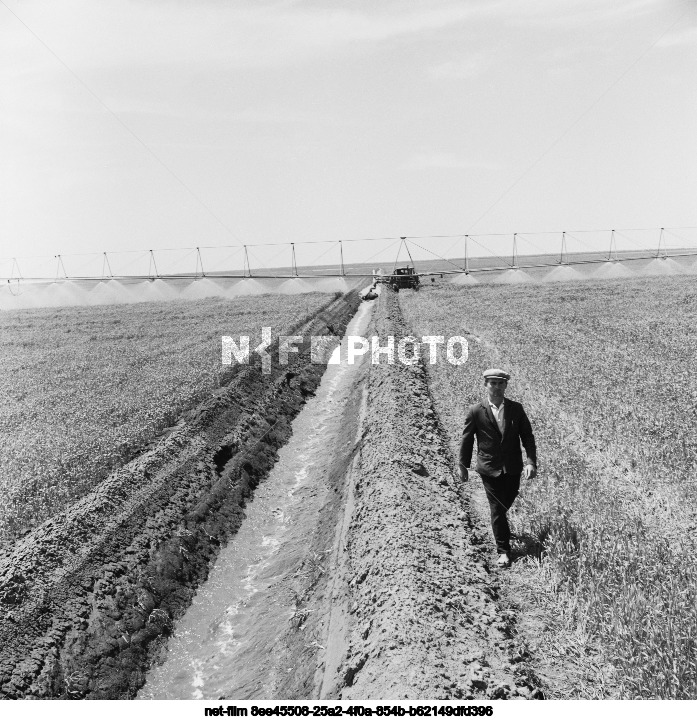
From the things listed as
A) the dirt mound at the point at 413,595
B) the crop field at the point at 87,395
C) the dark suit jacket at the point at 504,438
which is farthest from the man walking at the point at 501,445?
the crop field at the point at 87,395

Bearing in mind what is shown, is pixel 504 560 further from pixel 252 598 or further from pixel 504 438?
pixel 252 598

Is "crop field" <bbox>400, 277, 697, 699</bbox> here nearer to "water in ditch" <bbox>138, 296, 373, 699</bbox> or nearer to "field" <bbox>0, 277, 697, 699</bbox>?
"field" <bbox>0, 277, 697, 699</bbox>

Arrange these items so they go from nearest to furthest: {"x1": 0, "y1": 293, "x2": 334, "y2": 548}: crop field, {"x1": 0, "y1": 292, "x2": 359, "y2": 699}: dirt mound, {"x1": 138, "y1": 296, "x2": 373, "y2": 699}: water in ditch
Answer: {"x1": 0, "y1": 292, "x2": 359, "y2": 699}: dirt mound
{"x1": 138, "y1": 296, "x2": 373, "y2": 699}: water in ditch
{"x1": 0, "y1": 293, "x2": 334, "y2": 548}: crop field

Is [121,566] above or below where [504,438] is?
below

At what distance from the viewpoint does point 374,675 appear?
14.3 ft

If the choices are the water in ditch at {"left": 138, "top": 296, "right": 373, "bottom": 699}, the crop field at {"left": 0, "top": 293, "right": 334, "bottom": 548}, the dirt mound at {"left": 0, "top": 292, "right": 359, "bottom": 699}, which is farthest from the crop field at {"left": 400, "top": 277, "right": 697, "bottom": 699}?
the crop field at {"left": 0, "top": 293, "right": 334, "bottom": 548}

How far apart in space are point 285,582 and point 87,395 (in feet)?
35.0

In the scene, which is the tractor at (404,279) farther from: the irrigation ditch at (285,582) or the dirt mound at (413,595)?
the dirt mound at (413,595)

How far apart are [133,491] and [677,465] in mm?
8239

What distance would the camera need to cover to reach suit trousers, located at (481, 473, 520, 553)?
233 inches

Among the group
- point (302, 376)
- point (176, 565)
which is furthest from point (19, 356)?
point (176, 565)

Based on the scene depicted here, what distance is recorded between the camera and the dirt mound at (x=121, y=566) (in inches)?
221

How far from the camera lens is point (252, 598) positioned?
7.45 m

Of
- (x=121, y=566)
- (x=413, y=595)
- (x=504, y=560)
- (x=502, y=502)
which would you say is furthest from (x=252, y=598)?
(x=502, y=502)
